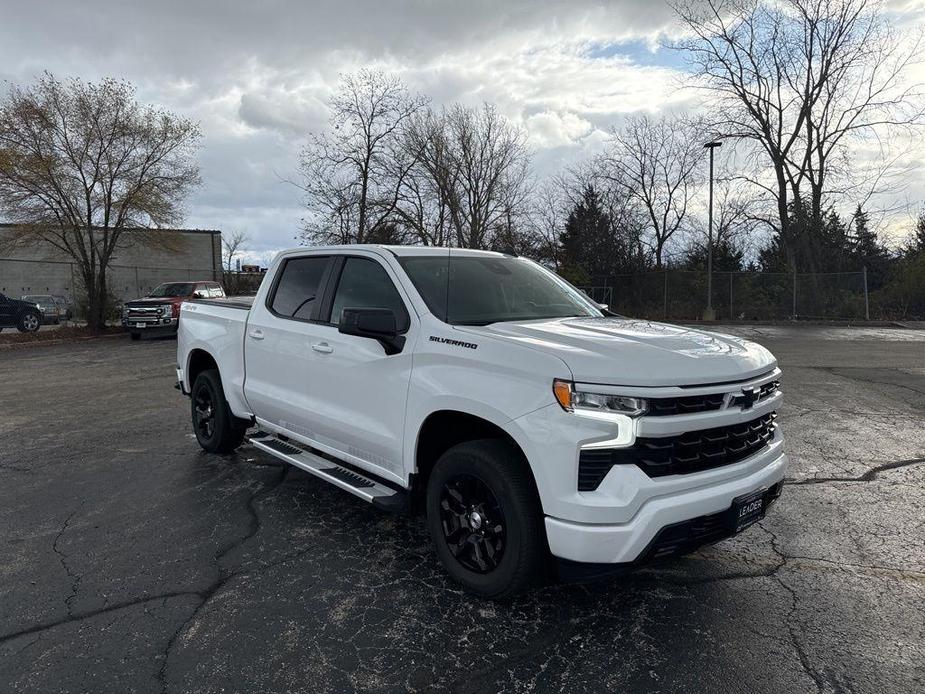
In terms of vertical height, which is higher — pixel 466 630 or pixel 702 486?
pixel 702 486

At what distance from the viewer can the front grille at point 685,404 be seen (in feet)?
8.88

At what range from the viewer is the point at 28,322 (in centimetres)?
2117

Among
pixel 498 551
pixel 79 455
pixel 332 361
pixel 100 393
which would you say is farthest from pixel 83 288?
pixel 498 551

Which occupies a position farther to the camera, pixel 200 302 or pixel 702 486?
pixel 200 302

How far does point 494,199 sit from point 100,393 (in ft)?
91.4

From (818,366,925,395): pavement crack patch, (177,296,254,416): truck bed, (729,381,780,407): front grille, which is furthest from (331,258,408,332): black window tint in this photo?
(818,366,925,395): pavement crack patch

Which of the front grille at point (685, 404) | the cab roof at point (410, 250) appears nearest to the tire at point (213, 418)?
the cab roof at point (410, 250)

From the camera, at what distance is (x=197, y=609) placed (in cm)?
312

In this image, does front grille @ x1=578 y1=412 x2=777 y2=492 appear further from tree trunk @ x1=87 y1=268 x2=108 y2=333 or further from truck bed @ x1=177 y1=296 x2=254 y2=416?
tree trunk @ x1=87 y1=268 x2=108 y2=333

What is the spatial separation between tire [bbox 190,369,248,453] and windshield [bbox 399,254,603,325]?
2.53 m

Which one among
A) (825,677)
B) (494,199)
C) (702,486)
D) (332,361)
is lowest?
(825,677)

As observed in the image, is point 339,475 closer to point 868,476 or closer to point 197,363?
point 197,363

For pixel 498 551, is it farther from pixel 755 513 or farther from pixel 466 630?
pixel 755 513

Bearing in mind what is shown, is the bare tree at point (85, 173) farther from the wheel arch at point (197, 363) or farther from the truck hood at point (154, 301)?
the wheel arch at point (197, 363)
